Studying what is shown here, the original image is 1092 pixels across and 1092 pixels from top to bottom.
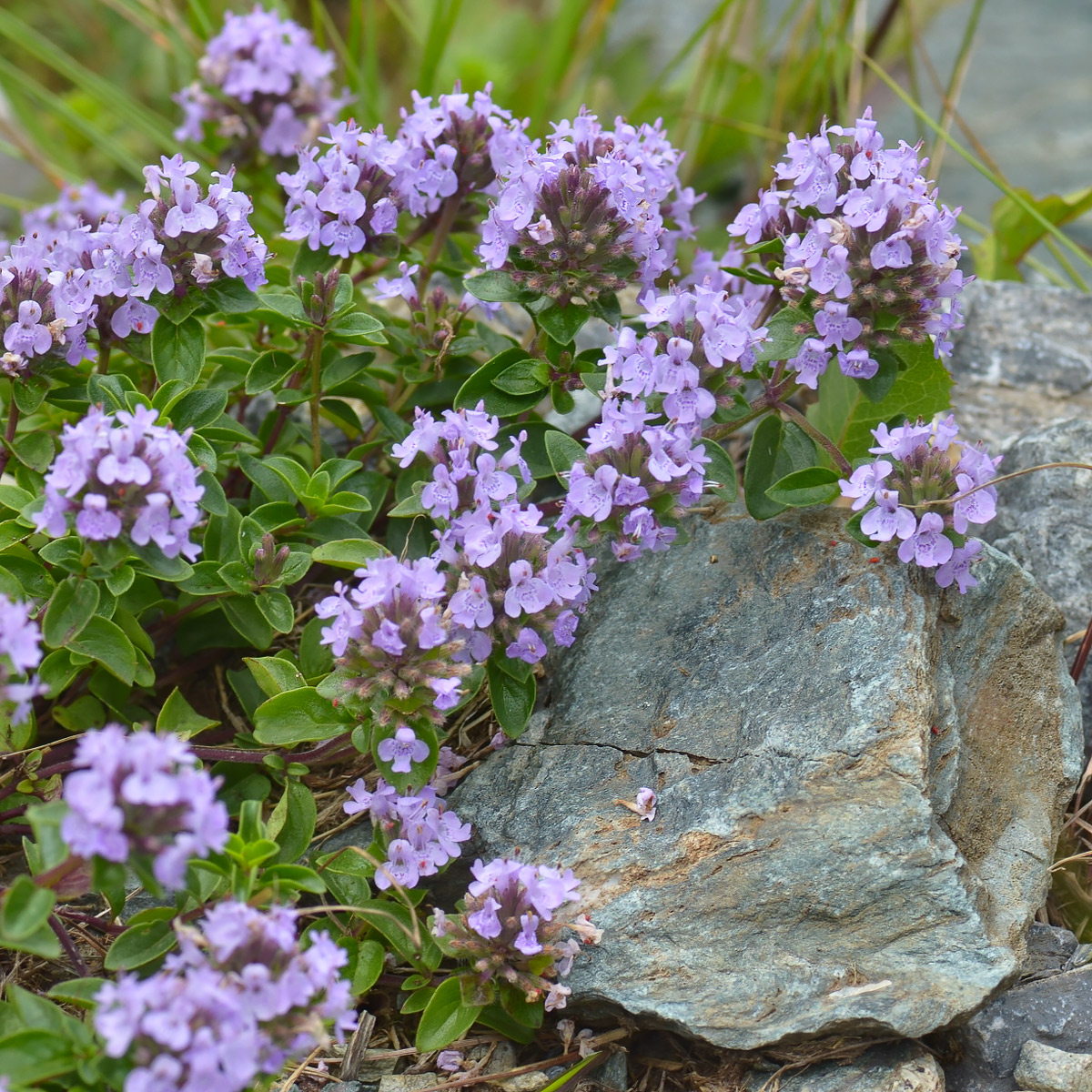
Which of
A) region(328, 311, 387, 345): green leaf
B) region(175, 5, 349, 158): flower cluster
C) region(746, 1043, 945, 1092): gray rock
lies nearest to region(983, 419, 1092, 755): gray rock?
region(746, 1043, 945, 1092): gray rock

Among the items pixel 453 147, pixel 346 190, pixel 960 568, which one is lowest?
pixel 960 568

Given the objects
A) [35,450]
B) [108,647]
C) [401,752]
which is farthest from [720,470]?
[35,450]

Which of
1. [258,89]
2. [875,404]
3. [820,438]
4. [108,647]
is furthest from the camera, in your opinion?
[258,89]

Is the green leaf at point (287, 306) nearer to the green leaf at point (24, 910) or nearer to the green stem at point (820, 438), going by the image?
the green stem at point (820, 438)

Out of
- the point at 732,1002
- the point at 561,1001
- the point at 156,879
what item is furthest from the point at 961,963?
the point at 156,879

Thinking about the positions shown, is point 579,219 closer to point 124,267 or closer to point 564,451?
point 564,451

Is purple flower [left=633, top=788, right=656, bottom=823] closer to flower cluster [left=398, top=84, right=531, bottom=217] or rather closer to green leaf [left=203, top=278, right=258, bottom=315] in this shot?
green leaf [left=203, top=278, right=258, bottom=315]

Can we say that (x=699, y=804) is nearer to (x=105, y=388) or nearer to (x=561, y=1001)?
(x=561, y=1001)
